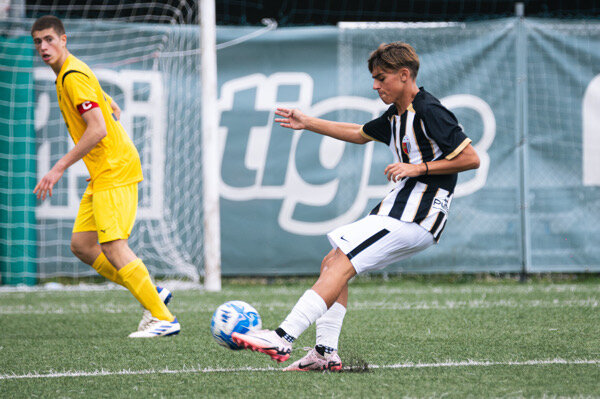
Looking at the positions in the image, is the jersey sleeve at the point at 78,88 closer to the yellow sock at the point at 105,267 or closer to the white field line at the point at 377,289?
the yellow sock at the point at 105,267

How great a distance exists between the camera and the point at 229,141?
28.9 ft

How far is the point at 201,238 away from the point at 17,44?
301 cm

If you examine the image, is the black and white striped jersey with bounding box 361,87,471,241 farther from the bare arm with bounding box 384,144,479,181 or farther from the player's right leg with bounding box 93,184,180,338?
the player's right leg with bounding box 93,184,180,338

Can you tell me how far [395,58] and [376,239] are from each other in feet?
2.90

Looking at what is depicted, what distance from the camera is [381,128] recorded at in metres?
4.03

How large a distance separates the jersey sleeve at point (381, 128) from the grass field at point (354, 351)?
1.16 m

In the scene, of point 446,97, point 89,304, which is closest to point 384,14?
point 446,97

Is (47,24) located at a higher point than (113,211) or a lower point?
higher

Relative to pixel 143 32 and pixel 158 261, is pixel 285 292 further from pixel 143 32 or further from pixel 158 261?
pixel 143 32

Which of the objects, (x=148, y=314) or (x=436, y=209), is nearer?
(x=436, y=209)

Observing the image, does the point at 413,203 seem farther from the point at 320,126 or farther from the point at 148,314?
the point at 148,314

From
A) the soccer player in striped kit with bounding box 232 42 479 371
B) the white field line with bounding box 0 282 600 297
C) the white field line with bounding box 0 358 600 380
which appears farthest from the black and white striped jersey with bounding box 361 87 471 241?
the white field line with bounding box 0 282 600 297

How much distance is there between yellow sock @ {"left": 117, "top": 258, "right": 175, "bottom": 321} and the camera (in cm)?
495

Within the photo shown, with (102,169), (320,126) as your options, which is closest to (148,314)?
(102,169)
